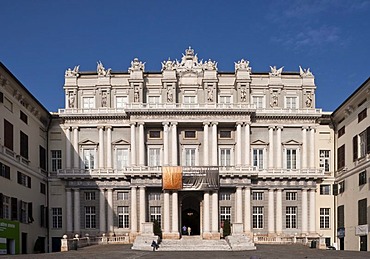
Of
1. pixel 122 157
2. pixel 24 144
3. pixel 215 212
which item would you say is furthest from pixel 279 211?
pixel 24 144

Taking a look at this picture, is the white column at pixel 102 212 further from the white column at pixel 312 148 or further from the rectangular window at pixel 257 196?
the white column at pixel 312 148

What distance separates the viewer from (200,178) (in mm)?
61062

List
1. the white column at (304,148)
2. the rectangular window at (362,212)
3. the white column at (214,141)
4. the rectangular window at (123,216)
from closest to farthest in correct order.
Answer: the rectangular window at (362,212), the white column at (214,141), the rectangular window at (123,216), the white column at (304,148)

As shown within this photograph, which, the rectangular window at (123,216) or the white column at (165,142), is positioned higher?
the white column at (165,142)

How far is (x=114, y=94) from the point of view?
65.3m

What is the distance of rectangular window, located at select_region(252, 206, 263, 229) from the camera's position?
63.1 meters

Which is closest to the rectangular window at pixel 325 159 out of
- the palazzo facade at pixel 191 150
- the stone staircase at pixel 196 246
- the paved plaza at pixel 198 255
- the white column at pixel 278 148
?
the palazzo facade at pixel 191 150

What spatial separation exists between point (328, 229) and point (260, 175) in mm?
10248

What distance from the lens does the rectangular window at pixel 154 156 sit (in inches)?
2515

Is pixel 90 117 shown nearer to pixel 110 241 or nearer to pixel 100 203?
pixel 100 203

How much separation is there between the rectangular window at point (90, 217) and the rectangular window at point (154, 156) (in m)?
8.57

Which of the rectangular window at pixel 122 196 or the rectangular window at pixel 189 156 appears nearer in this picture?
the rectangular window at pixel 122 196

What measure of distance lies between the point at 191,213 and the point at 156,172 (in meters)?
9.97

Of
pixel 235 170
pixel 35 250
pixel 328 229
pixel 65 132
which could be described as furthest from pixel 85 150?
pixel 328 229
